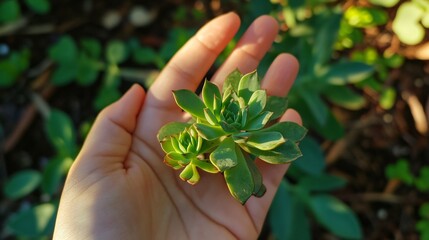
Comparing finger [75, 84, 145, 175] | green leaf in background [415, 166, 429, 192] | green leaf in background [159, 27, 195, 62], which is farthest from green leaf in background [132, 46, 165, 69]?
green leaf in background [415, 166, 429, 192]

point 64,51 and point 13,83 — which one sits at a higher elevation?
point 64,51

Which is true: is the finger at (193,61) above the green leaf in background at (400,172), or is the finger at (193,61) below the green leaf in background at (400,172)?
above

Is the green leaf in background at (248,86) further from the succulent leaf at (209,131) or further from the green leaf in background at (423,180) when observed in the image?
the green leaf in background at (423,180)

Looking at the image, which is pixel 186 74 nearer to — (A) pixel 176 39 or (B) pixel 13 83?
(A) pixel 176 39

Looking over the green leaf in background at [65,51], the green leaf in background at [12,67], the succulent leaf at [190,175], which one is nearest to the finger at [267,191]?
the succulent leaf at [190,175]

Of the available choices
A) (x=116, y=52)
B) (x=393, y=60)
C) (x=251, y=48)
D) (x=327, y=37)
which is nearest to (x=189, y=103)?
(x=251, y=48)

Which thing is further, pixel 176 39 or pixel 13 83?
pixel 13 83

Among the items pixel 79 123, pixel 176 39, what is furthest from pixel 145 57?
pixel 79 123
